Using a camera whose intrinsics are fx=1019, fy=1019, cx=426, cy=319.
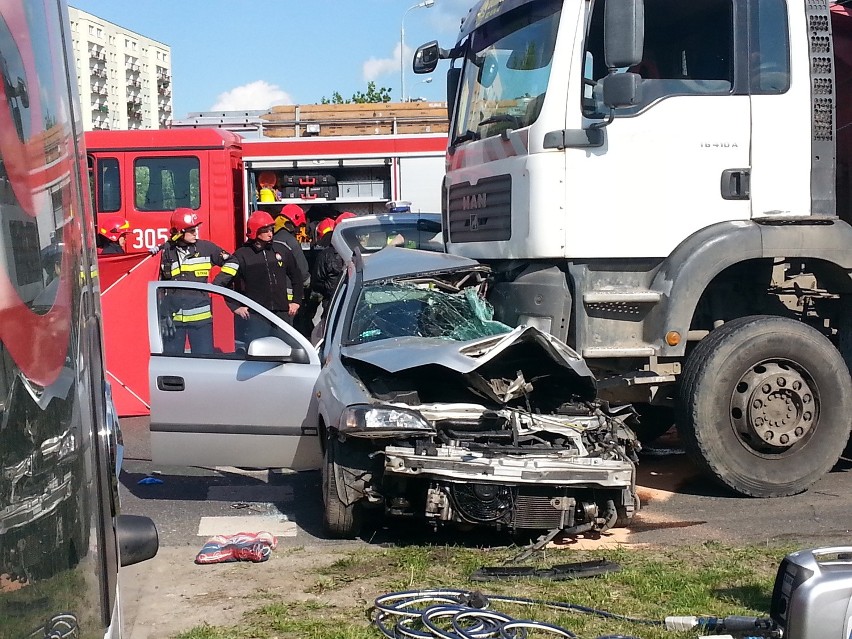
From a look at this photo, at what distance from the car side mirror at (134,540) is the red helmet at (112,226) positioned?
10798mm

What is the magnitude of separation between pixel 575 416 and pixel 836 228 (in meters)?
2.23

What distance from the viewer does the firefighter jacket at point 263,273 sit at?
32.0 feet

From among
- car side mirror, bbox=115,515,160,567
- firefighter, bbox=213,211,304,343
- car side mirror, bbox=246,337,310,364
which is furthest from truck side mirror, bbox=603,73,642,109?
firefighter, bbox=213,211,304,343

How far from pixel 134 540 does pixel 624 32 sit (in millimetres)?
4140

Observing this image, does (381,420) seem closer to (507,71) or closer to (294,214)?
(507,71)

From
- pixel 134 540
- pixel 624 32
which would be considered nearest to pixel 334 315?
pixel 624 32

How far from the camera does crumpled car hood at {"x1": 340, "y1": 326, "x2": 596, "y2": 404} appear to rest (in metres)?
5.72

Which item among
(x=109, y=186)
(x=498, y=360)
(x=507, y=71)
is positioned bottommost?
(x=498, y=360)

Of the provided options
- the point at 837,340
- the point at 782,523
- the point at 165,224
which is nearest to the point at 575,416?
the point at 782,523

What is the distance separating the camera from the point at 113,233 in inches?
518

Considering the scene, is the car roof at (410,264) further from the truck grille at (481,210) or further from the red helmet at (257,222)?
the red helmet at (257,222)

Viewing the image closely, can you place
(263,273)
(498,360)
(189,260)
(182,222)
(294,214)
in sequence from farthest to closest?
(294,214)
(263,273)
(189,260)
(182,222)
(498,360)

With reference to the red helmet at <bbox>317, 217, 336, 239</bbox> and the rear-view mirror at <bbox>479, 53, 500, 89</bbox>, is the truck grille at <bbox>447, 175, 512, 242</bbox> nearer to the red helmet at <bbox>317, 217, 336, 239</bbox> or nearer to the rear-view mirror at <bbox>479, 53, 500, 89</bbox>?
the rear-view mirror at <bbox>479, 53, 500, 89</bbox>

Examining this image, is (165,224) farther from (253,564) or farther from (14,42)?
(14,42)
